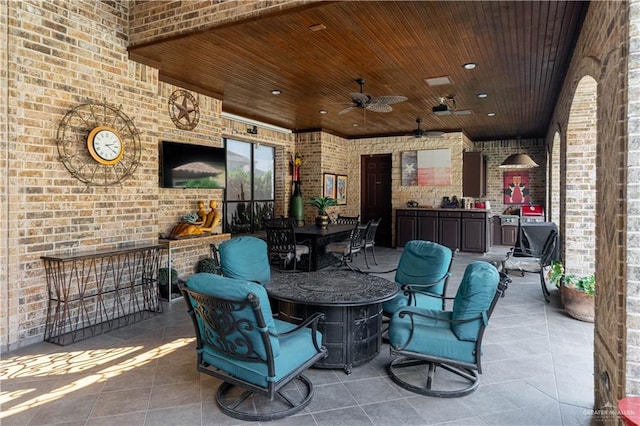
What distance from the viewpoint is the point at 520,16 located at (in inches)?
142

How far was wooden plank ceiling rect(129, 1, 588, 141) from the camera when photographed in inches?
141

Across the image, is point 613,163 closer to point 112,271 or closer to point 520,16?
point 520,16

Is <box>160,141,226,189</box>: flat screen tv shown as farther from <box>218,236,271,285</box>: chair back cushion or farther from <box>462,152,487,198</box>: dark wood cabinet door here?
<box>462,152,487,198</box>: dark wood cabinet door

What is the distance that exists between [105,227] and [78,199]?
422mm

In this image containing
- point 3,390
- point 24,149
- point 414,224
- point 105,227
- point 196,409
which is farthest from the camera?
point 414,224

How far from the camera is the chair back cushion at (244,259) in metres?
3.86

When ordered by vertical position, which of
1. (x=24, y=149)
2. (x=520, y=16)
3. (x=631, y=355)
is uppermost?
(x=520, y=16)

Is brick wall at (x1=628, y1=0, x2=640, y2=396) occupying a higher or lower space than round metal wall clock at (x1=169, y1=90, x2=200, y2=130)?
lower

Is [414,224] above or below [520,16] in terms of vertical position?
below

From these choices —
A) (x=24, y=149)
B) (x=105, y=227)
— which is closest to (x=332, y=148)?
(x=105, y=227)

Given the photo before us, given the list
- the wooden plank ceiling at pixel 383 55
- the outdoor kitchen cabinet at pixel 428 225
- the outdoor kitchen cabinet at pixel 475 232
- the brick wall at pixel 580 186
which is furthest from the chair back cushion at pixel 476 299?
the outdoor kitchen cabinet at pixel 428 225

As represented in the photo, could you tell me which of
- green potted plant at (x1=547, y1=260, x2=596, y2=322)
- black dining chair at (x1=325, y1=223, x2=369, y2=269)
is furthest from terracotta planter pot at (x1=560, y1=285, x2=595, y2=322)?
black dining chair at (x1=325, y1=223, x2=369, y2=269)

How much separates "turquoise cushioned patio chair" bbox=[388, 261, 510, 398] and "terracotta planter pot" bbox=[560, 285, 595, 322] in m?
2.26

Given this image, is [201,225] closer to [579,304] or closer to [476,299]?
[476,299]
